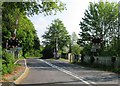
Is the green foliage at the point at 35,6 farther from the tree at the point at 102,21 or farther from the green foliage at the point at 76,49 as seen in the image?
the green foliage at the point at 76,49

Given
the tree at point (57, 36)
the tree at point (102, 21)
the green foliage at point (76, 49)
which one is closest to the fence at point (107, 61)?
the tree at point (102, 21)

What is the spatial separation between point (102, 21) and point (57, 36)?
58.0 metres

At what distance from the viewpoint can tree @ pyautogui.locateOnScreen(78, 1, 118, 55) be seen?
264 ft

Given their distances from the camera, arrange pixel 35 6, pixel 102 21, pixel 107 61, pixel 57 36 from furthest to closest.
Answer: pixel 57 36, pixel 102 21, pixel 107 61, pixel 35 6

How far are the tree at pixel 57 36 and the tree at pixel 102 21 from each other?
168ft

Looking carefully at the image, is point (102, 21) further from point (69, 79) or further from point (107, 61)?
point (69, 79)

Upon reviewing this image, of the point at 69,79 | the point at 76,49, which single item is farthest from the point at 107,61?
the point at 76,49

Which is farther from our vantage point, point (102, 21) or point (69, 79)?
point (102, 21)

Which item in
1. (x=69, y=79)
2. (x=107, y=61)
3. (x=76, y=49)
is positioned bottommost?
(x=69, y=79)

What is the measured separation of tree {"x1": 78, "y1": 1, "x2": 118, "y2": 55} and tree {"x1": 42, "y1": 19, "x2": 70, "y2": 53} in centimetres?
5110

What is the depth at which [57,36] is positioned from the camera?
13750 centimetres

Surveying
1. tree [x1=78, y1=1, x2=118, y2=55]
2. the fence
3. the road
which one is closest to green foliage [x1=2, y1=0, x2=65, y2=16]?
the road

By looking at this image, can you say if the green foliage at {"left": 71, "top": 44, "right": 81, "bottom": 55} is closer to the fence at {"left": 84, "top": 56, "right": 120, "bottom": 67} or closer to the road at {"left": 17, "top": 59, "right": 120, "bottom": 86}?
the fence at {"left": 84, "top": 56, "right": 120, "bottom": 67}

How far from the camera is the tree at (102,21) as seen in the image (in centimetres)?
8038
